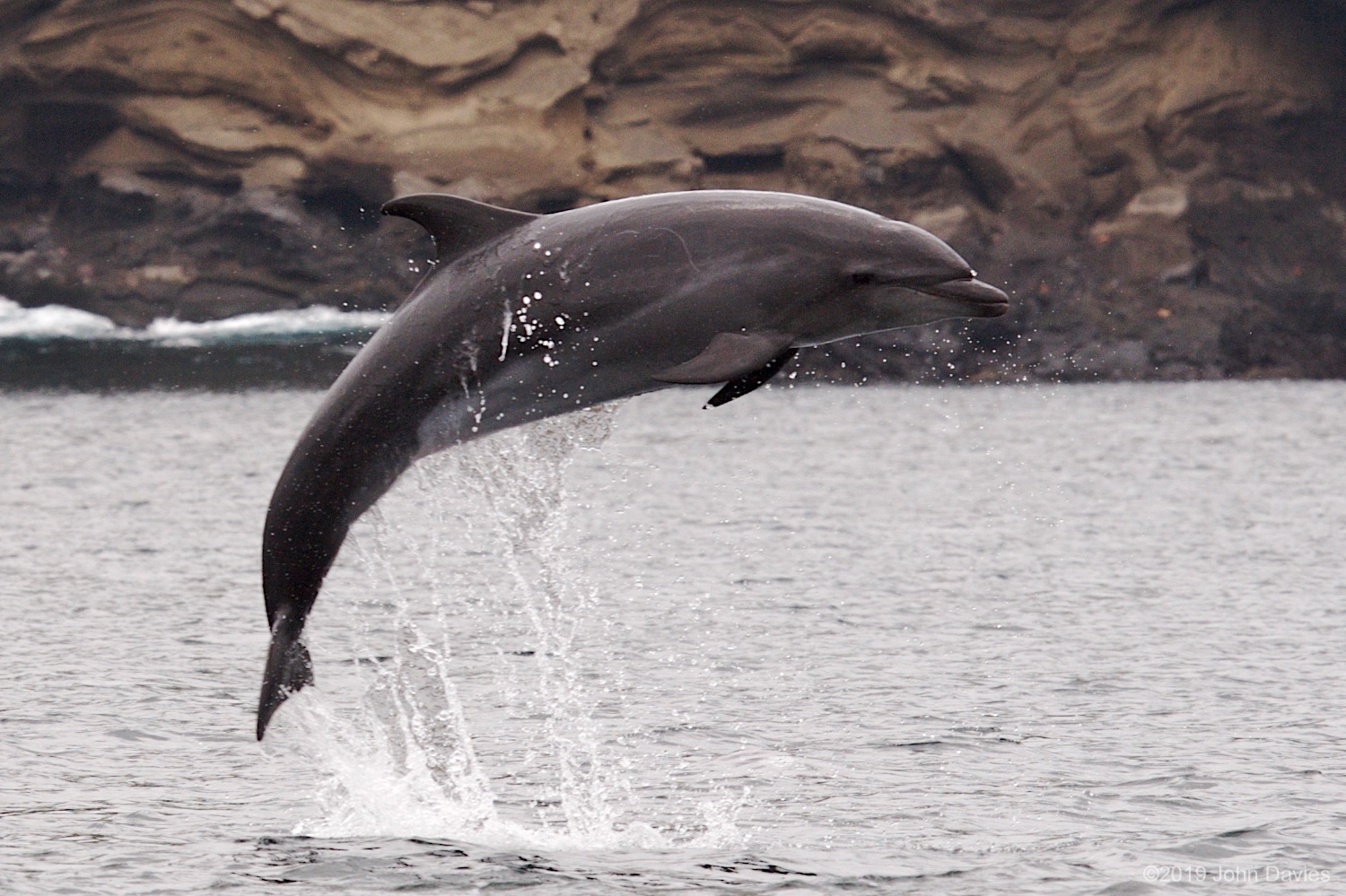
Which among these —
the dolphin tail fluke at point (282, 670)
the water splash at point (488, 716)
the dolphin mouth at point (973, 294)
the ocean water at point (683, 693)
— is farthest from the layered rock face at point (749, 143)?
the dolphin mouth at point (973, 294)

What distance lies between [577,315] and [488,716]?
6.42 m

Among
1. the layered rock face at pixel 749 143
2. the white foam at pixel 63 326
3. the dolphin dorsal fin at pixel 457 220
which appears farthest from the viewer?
the white foam at pixel 63 326

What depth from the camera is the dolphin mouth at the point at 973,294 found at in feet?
24.4

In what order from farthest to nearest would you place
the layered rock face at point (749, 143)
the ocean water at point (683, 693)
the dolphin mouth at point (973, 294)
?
1. the layered rock face at point (749, 143)
2. the ocean water at point (683, 693)
3. the dolphin mouth at point (973, 294)

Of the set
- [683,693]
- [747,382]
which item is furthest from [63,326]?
[747,382]

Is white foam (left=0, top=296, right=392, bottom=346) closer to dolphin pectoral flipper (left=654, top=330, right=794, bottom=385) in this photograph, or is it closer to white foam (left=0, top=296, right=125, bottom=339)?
white foam (left=0, top=296, right=125, bottom=339)

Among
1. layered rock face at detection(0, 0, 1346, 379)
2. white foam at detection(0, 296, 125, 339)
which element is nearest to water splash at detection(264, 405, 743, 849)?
layered rock face at detection(0, 0, 1346, 379)

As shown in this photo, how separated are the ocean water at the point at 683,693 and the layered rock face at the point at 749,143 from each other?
28967mm

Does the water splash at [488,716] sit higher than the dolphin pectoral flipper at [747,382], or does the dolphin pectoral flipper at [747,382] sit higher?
the dolphin pectoral flipper at [747,382]

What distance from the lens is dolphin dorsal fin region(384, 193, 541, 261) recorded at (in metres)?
7.88

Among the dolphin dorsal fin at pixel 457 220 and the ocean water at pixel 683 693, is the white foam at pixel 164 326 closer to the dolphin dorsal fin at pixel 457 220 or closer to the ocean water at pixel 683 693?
the ocean water at pixel 683 693

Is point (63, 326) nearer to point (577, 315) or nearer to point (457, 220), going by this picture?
point (457, 220)

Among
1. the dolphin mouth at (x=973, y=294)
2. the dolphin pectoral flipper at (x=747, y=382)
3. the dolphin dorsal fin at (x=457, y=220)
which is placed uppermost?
the dolphin dorsal fin at (x=457, y=220)

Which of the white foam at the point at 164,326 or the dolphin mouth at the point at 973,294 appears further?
the white foam at the point at 164,326
